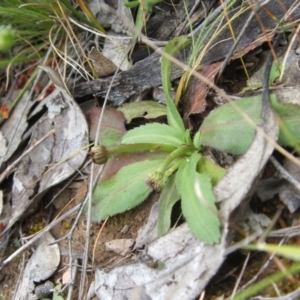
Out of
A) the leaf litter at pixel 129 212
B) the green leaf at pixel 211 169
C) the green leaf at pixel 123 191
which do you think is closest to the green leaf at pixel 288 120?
the leaf litter at pixel 129 212

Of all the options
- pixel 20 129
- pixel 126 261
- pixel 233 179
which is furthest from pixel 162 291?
pixel 20 129

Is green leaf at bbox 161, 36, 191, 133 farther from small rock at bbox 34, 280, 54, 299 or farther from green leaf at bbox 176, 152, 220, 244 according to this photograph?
small rock at bbox 34, 280, 54, 299

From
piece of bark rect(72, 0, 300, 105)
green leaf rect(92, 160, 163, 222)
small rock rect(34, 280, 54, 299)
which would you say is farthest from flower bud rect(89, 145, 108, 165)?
small rock rect(34, 280, 54, 299)

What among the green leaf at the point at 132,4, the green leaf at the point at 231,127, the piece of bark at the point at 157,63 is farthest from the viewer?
the green leaf at the point at 132,4

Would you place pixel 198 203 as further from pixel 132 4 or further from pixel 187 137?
pixel 132 4

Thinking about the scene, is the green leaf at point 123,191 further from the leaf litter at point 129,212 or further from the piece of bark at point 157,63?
the piece of bark at point 157,63

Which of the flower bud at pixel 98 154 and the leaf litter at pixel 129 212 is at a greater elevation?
the flower bud at pixel 98 154

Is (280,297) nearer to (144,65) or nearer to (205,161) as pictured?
(205,161)
